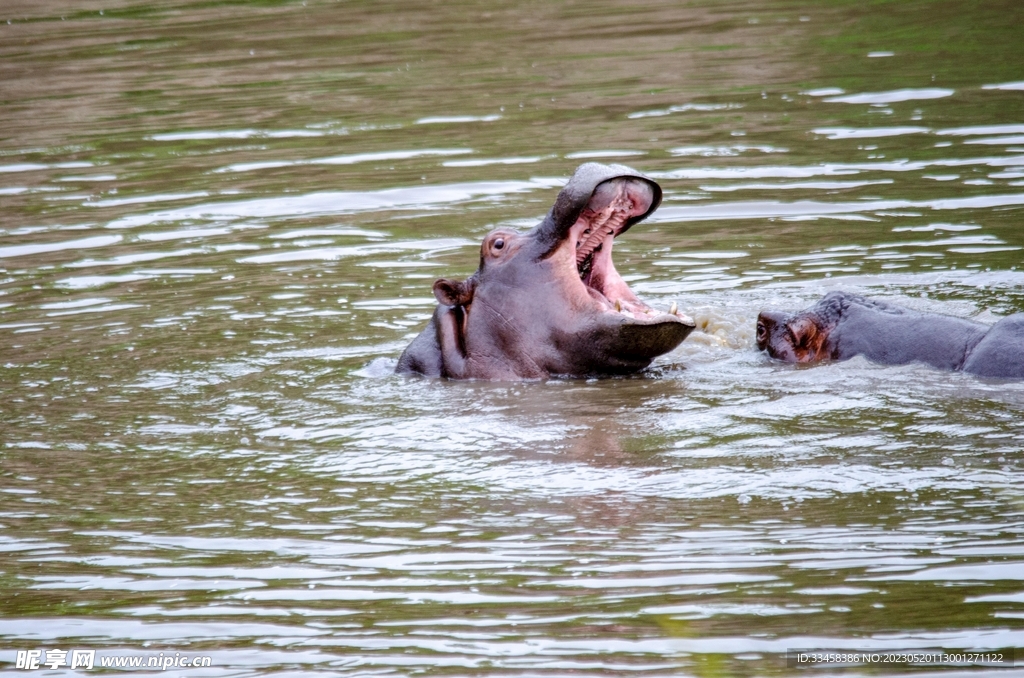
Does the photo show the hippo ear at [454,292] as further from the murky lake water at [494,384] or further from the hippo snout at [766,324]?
the hippo snout at [766,324]

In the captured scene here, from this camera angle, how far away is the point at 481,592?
4340mm

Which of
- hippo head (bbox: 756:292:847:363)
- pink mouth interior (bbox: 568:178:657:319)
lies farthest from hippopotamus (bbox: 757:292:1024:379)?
pink mouth interior (bbox: 568:178:657:319)

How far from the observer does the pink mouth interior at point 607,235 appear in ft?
20.3

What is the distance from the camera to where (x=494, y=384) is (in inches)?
261

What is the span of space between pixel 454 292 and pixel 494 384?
459mm

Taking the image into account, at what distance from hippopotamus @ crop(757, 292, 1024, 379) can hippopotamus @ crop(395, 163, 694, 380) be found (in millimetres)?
554

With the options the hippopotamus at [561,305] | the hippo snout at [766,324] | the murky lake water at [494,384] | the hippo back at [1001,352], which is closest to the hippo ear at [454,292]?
the hippopotamus at [561,305]

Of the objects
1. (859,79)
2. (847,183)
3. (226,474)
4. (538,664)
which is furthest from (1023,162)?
(538,664)

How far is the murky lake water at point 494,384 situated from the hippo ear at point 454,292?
42 cm

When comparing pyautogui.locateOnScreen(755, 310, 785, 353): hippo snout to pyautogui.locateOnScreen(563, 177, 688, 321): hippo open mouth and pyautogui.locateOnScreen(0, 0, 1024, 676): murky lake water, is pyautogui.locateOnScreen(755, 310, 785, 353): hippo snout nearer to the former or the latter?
pyautogui.locateOnScreen(0, 0, 1024, 676): murky lake water

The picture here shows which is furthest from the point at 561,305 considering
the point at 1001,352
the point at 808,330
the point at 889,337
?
the point at 1001,352

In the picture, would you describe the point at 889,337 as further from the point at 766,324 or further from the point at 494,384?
the point at 494,384

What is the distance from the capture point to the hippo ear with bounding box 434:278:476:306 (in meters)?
6.62

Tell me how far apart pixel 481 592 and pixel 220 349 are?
12.1ft
